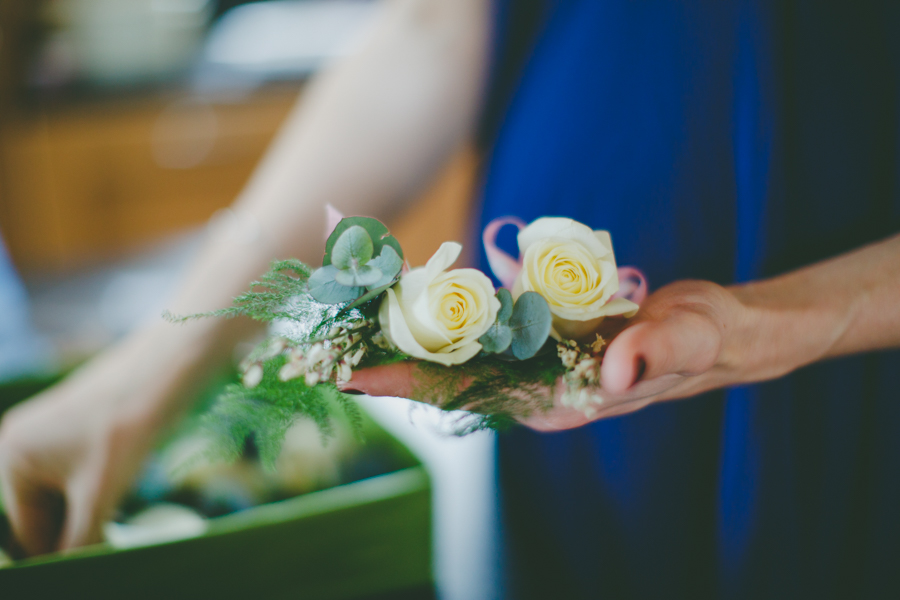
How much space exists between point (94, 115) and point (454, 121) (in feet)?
8.23

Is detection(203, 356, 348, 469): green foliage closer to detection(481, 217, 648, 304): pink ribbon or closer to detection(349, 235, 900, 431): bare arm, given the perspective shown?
detection(349, 235, 900, 431): bare arm

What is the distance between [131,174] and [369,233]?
9.16ft

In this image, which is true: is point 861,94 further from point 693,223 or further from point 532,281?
point 532,281

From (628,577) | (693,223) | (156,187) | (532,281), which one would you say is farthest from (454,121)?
(156,187)

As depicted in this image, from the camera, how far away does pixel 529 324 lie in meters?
0.36

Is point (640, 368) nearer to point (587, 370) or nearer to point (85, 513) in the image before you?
point (587, 370)

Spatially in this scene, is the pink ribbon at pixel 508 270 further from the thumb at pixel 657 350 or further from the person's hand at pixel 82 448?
the person's hand at pixel 82 448

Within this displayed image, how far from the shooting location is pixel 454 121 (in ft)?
2.52

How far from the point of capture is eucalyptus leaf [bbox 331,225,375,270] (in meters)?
0.35

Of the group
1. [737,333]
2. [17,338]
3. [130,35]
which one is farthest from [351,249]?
[130,35]

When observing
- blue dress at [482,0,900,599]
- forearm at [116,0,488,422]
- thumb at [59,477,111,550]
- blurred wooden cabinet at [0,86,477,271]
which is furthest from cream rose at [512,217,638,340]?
blurred wooden cabinet at [0,86,477,271]

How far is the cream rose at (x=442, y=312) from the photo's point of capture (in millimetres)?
336

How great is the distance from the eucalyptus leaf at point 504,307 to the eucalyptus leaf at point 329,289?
0.29 ft

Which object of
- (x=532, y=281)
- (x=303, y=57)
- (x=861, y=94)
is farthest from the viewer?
(x=303, y=57)
